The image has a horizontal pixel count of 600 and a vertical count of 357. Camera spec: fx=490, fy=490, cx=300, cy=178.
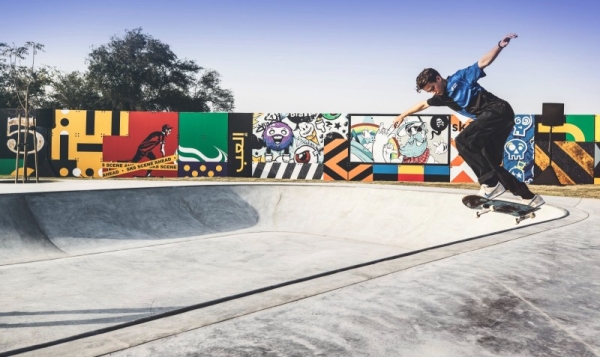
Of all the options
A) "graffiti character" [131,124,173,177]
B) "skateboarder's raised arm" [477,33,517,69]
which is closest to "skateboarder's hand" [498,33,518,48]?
"skateboarder's raised arm" [477,33,517,69]

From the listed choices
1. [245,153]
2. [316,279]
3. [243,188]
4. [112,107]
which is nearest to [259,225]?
[243,188]

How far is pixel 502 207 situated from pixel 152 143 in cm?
1434

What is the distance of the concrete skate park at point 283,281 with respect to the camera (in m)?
2.50

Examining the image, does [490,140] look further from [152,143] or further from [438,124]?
[152,143]

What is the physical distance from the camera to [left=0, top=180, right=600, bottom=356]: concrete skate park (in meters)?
2.50

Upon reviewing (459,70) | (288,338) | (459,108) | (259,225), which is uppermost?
(459,70)

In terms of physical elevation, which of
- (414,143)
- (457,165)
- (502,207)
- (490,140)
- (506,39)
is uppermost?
(506,39)

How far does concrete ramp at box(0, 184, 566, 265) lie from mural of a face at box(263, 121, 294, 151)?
7142 mm

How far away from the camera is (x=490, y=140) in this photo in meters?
6.85

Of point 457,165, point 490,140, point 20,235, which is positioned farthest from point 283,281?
point 457,165

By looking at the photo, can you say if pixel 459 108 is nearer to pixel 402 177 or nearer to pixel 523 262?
pixel 523 262

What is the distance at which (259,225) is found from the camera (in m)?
10.4

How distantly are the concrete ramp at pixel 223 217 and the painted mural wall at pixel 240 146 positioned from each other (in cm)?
687

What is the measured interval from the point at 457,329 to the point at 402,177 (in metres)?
15.9
